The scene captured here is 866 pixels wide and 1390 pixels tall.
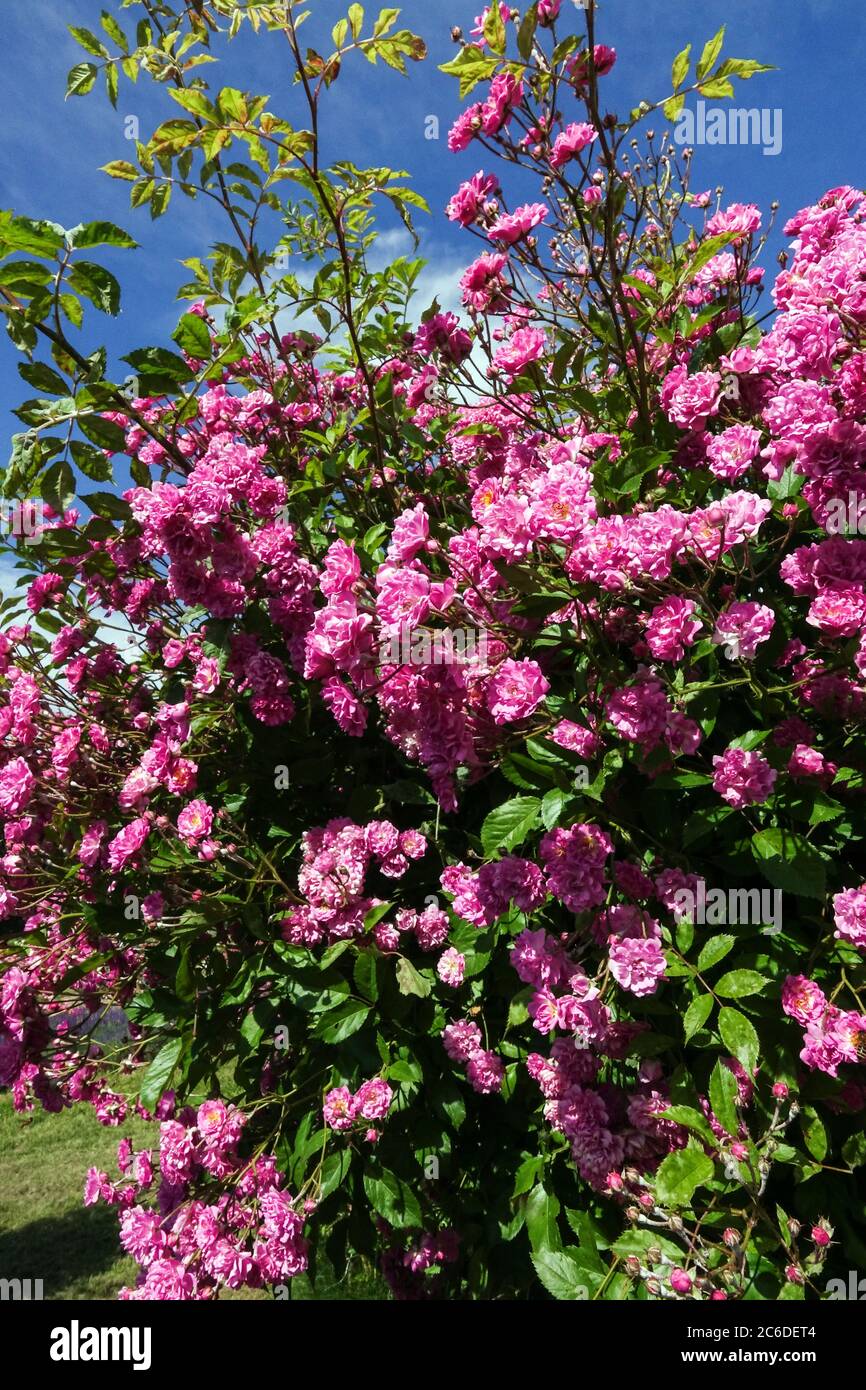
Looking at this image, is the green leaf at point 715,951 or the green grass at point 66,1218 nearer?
the green leaf at point 715,951

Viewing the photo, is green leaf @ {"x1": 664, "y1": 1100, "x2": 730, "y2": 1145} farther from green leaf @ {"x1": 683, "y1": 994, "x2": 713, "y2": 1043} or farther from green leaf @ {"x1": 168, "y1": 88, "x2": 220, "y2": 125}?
green leaf @ {"x1": 168, "y1": 88, "x2": 220, "y2": 125}

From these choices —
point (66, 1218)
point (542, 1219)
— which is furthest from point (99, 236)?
point (66, 1218)

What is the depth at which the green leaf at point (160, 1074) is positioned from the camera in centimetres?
214

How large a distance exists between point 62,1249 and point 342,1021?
4.49m

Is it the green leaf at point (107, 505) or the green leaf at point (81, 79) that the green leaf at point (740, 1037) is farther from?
the green leaf at point (81, 79)

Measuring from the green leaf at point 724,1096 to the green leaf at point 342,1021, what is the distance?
31.0 inches

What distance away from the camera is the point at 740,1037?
1.53 m

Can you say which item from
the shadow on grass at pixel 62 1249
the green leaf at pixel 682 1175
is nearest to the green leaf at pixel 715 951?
the green leaf at pixel 682 1175

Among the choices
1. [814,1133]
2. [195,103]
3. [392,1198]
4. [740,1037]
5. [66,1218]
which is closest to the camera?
[740,1037]

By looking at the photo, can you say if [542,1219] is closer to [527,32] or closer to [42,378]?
[42,378]

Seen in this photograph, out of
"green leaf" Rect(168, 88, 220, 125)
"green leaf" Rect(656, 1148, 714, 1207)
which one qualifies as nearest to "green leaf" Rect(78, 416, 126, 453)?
"green leaf" Rect(168, 88, 220, 125)

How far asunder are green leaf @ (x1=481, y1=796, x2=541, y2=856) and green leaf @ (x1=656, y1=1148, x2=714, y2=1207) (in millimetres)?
678
